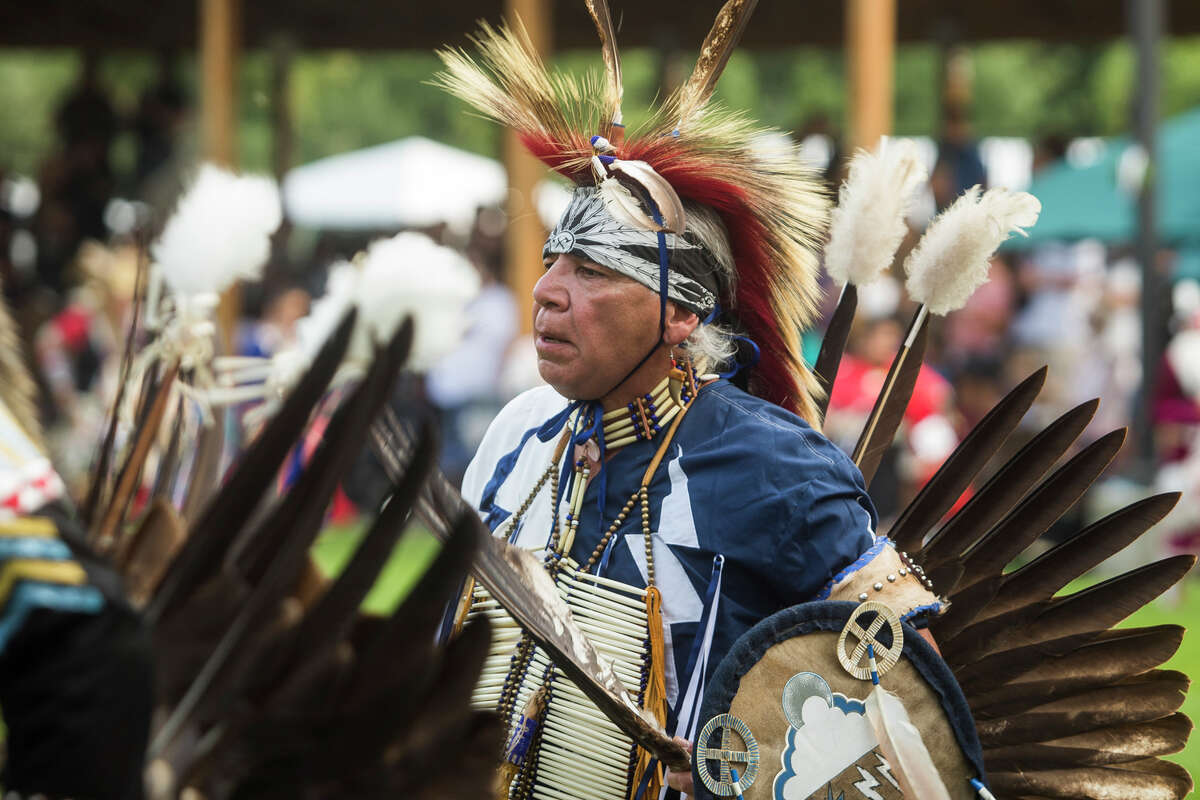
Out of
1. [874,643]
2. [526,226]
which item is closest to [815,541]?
[874,643]

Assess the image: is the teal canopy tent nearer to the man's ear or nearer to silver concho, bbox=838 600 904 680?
the man's ear

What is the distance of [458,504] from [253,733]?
0.56 meters

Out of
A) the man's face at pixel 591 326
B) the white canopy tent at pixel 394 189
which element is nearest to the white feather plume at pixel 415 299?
the man's face at pixel 591 326

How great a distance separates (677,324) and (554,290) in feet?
0.78

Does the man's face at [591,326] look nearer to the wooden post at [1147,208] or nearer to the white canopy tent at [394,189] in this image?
the wooden post at [1147,208]

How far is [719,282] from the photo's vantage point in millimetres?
2762

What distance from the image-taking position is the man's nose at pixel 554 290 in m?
2.62

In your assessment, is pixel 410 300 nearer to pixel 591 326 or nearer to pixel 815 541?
pixel 591 326

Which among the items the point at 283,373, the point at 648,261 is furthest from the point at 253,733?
the point at 648,261

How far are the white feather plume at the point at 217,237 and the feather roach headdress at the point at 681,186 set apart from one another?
501 millimetres

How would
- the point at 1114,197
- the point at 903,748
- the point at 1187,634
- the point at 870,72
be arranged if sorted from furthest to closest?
the point at 1114,197 < the point at 870,72 < the point at 1187,634 < the point at 903,748

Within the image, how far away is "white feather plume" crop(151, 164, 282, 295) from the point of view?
2.37 m

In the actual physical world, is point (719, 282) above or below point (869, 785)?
above

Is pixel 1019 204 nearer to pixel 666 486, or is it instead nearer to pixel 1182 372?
pixel 666 486
